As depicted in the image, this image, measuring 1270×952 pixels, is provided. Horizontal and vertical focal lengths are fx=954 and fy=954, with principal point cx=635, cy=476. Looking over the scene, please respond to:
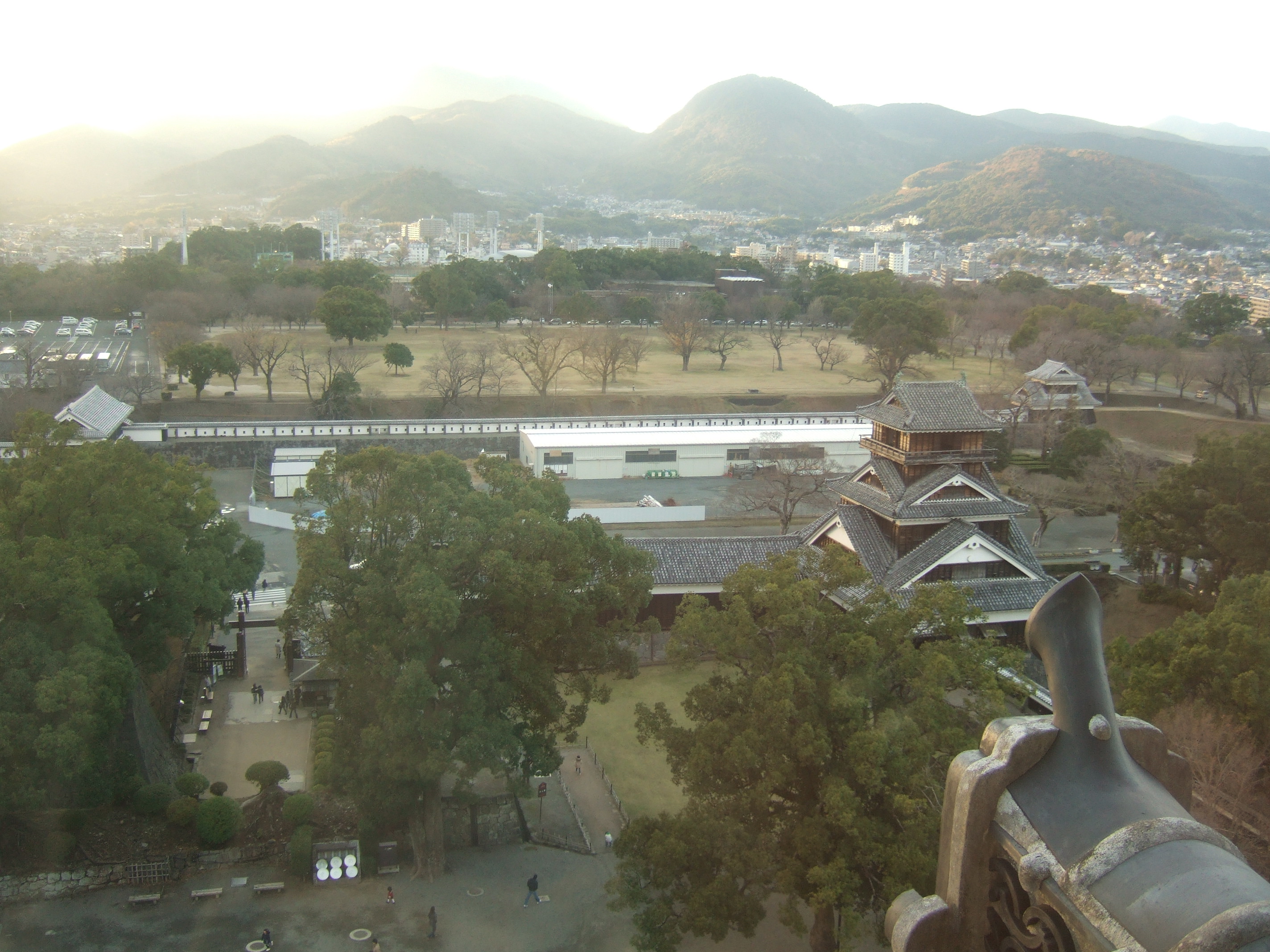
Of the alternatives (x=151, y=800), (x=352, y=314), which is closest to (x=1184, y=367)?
(x=352, y=314)

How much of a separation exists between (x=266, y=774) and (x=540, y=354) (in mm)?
27159

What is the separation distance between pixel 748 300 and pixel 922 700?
47.0m

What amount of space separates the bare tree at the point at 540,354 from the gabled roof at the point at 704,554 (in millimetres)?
18798

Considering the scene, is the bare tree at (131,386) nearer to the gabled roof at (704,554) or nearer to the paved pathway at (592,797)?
the gabled roof at (704,554)

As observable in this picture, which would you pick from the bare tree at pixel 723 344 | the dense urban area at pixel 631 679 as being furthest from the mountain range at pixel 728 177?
the dense urban area at pixel 631 679

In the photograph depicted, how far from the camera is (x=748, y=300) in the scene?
179 feet

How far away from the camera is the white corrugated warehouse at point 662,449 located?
92.1 ft

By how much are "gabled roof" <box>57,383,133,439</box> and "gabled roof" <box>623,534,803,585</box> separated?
628 inches

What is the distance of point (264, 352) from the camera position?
1387 inches

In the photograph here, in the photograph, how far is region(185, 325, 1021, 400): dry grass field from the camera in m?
36.3

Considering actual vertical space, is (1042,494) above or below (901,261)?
below

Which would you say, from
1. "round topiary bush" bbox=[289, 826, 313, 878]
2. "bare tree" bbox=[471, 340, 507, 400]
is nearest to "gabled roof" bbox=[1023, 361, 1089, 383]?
"bare tree" bbox=[471, 340, 507, 400]

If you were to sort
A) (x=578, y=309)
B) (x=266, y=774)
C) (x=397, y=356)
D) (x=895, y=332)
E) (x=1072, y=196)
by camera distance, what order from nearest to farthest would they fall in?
1. (x=266, y=774)
2. (x=895, y=332)
3. (x=397, y=356)
4. (x=578, y=309)
5. (x=1072, y=196)

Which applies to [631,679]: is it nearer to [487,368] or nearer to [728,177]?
[487,368]
